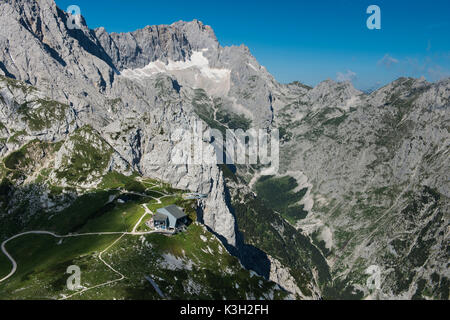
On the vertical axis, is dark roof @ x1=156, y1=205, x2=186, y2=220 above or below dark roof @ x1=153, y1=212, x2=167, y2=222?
above

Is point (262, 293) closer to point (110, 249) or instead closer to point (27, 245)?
point (110, 249)

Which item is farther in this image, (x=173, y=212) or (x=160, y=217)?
(x=173, y=212)

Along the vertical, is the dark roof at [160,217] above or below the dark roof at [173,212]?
below

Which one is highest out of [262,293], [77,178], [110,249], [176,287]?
[77,178]

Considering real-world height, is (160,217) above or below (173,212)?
below

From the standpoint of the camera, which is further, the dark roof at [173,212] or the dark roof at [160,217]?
the dark roof at [173,212]

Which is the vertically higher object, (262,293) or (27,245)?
(27,245)

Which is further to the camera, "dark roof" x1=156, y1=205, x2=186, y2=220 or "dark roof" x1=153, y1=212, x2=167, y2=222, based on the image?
"dark roof" x1=156, y1=205, x2=186, y2=220
